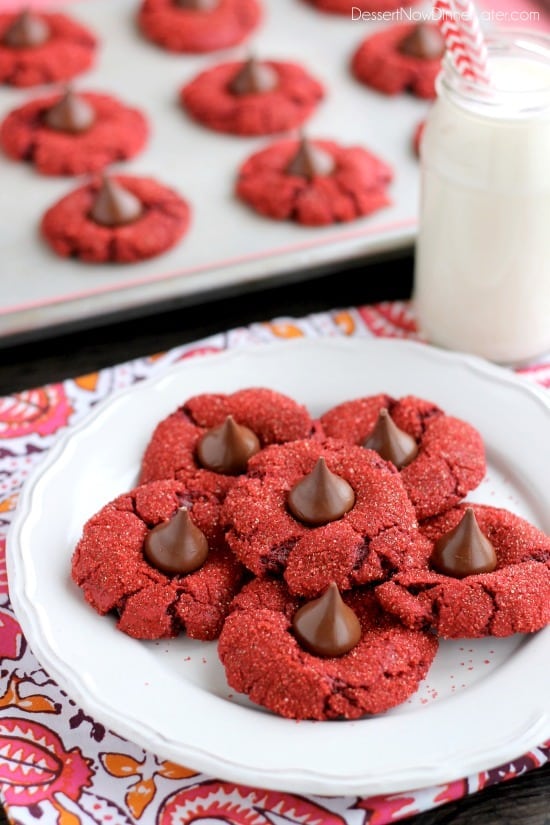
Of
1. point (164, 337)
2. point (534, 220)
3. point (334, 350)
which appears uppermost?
point (534, 220)

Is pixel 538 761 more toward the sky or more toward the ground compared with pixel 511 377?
more toward the ground

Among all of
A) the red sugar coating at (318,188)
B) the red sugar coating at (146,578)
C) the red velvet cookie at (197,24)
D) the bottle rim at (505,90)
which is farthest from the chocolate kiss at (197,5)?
the red sugar coating at (146,578)

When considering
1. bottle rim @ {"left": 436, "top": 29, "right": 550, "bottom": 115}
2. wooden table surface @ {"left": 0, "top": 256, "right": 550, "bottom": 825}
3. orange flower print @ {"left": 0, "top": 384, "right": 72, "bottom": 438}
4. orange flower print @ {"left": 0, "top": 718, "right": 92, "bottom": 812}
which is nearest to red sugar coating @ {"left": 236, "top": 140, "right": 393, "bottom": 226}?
wooden table surface @ {"left": 0, "top": 256, "right": 550, "bottom": 825}

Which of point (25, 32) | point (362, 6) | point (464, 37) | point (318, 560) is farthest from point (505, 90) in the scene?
point (25, 32)

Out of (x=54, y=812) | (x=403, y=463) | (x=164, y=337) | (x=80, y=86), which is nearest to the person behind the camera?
(x=54, y=812)

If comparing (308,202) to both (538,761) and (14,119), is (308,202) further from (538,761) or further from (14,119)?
(538,761)

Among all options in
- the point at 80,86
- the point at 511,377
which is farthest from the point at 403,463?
the point at 80,86

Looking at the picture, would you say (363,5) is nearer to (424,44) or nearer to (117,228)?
(424,44)
